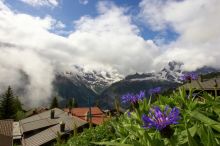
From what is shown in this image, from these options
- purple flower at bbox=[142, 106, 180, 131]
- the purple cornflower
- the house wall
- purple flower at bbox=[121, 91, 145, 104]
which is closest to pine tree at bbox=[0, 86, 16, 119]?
the house wall

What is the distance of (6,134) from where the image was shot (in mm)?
65750

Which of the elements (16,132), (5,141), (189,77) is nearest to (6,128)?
(16,132)

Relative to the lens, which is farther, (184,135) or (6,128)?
(6,128)

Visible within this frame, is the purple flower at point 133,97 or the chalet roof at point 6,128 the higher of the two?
the purple flower at point 133,97

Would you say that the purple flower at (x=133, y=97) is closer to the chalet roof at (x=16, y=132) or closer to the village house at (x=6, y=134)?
the village house at (x=6, y=134)

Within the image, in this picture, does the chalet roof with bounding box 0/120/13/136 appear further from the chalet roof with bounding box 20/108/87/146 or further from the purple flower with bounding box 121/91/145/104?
the purple flower with bounding box 121/91/145/104

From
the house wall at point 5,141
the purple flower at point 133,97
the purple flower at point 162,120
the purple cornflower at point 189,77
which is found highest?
the purple cornflower at point 189,77

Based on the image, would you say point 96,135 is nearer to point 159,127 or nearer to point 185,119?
point 185,119

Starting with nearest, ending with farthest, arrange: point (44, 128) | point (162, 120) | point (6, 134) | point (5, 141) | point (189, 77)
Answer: point (162, 120), point (189, 77), point (5, 141), point (44, 128), point (6, 134)

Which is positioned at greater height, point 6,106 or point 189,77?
point 6,106

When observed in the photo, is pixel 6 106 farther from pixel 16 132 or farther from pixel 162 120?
pixel 162 120

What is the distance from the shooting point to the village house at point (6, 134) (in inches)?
2254

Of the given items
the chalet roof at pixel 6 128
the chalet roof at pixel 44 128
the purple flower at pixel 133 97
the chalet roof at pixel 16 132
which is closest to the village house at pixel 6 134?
the chalet roof at pixel 6 128

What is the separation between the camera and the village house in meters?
57.2
